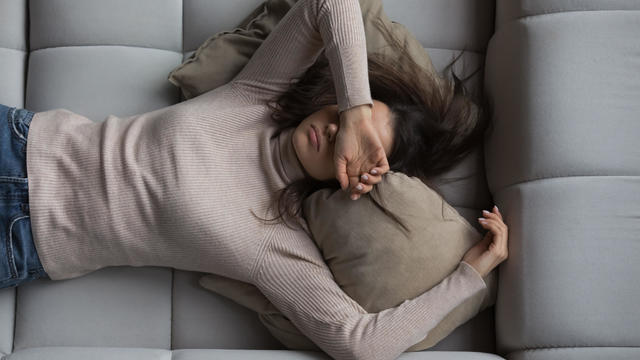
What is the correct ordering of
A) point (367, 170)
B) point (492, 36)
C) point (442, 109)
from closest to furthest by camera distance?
point (367, 170)
point (442, 109)
point (492, 36)

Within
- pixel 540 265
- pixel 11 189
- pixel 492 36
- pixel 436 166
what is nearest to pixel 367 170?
pixel 436 166

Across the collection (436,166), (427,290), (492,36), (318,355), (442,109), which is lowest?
(318,355)

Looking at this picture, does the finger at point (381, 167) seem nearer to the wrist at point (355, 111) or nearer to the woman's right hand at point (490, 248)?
the wrist at point (355, 111)

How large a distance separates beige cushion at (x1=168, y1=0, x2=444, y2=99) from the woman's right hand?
368 mm

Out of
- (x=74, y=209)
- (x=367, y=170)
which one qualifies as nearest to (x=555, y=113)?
(x=367, y=170)

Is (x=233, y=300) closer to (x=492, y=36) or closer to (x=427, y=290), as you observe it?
(x=427, y=290)

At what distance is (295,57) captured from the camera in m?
1.31

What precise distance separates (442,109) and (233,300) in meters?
0.61

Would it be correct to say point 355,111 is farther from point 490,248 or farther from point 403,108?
point 490,248

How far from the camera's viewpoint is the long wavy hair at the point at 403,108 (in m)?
1.35

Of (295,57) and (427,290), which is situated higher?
(295,57)

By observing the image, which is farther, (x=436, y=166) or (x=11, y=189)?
(x=436, y=166)

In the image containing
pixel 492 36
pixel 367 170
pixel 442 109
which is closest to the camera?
pixel 367 170

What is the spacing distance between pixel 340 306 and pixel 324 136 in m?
0.34
